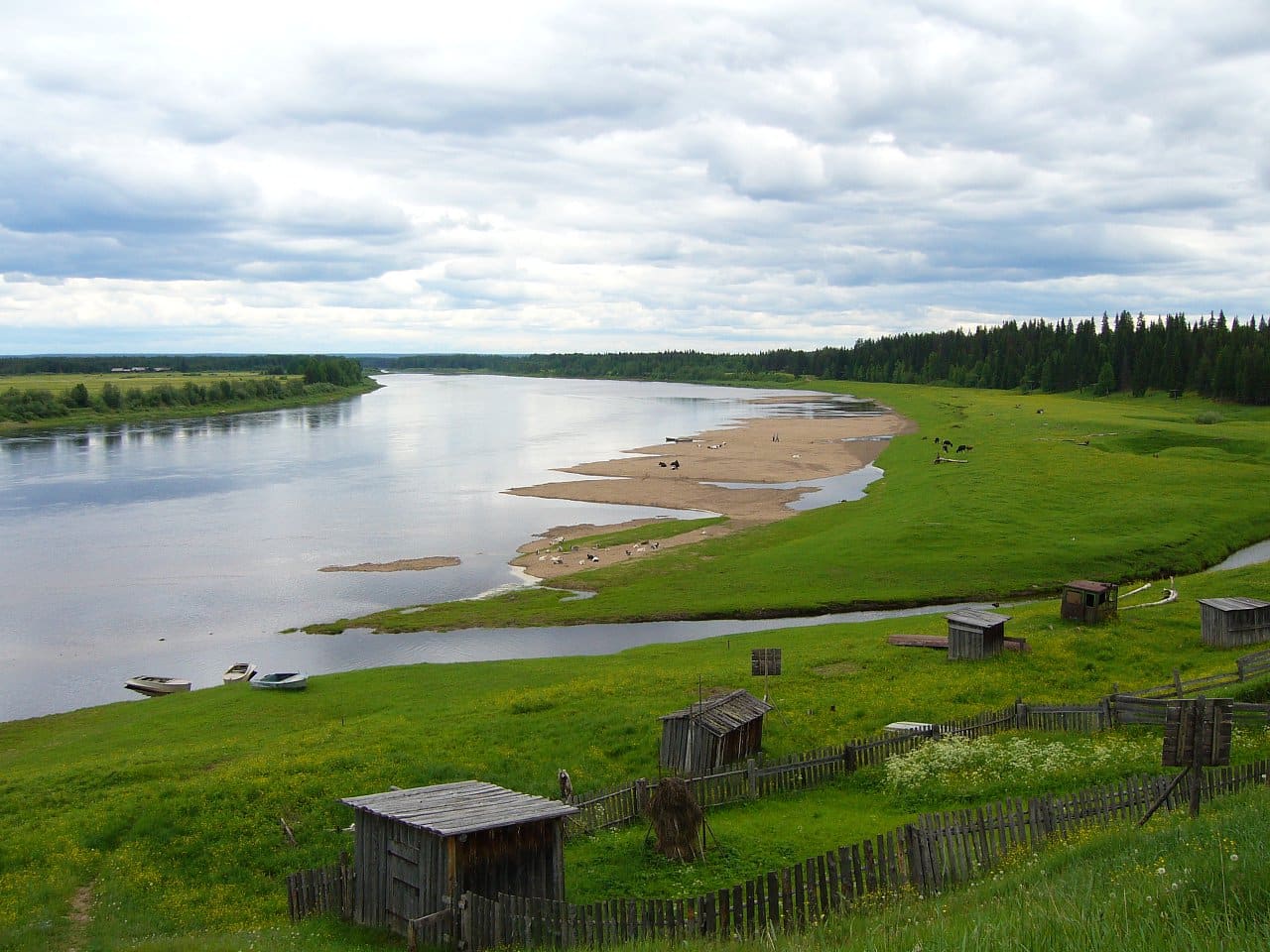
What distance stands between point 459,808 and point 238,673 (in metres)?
27.6

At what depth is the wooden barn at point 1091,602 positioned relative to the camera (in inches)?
1373

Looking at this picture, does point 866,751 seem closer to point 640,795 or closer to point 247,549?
point 640,795

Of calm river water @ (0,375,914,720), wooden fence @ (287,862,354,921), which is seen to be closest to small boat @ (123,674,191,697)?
calm river water @ (0,375,914,720)

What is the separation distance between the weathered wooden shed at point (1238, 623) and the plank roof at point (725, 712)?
659 inches

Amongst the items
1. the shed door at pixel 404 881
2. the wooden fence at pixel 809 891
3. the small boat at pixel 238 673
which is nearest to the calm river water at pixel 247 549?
the small boat at pixel 238 673

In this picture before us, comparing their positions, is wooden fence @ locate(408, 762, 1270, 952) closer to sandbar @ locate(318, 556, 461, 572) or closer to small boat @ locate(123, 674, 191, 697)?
small boat @ locate(123, 674, 191, 697)

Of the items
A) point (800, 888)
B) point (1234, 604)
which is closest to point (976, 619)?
point (1234, 604)

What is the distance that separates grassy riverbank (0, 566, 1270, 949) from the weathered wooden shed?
3.01 ft

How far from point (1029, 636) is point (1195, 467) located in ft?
175

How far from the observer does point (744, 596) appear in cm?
5128

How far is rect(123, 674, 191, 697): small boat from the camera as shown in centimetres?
3959

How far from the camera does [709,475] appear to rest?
325 feet

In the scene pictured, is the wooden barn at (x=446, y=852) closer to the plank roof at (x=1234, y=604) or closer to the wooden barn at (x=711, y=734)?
the wooden barn at (x=711, y=734)

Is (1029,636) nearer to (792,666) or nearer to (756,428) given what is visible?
(792,666)
